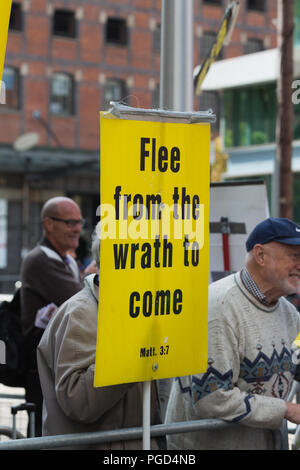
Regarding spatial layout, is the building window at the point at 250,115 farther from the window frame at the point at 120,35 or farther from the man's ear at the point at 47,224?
the man's ear at the point at 47,224

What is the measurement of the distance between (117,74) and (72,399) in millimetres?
36065

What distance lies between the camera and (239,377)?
3.68m

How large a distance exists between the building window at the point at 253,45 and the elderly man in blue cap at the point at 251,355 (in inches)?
1548

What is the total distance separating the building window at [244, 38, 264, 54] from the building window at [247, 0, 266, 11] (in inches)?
58.3

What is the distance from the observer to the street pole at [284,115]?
1313 cm

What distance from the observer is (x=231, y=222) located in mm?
5273

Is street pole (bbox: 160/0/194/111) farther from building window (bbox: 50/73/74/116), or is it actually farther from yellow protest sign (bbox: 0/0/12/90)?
building window (bbox: 50/73/74/116)

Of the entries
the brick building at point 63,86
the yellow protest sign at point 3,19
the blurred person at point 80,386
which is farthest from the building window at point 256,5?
the yellow protest sign at point 3,19

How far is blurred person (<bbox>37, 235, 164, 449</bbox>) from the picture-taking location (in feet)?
10.8

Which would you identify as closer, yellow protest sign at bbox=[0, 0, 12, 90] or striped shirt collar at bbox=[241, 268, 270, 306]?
yellow protest sign at bbox=[0, 0, 12, 90]

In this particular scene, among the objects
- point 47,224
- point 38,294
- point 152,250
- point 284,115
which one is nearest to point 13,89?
point 284,115

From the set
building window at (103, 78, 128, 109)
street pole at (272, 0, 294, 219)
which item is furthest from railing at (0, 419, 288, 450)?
building window at (103, 78, 128, 109)

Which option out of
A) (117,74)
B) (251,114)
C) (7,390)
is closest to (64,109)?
(117,74)

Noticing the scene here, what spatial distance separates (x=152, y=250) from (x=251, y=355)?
2.56 ft
